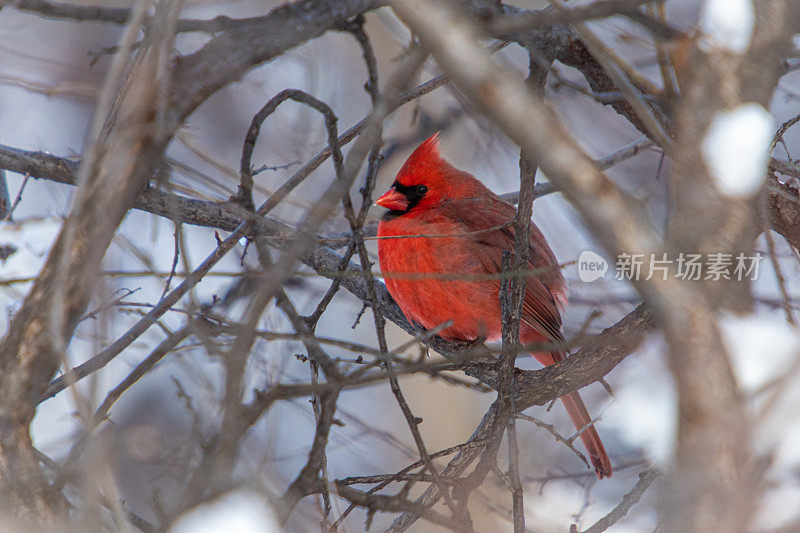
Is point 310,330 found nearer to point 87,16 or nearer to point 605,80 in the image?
point 87,16

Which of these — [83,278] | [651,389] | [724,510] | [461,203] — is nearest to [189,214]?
[461,203]

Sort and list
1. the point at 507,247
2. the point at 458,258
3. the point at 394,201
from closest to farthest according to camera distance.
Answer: the point at 458,258 < the point at 507,247 < the point at 394,201

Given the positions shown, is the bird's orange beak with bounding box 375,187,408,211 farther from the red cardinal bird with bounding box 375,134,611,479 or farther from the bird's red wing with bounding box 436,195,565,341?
the bird's red wing with bounding box 436,195,565,341

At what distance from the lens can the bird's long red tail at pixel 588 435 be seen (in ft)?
10.8

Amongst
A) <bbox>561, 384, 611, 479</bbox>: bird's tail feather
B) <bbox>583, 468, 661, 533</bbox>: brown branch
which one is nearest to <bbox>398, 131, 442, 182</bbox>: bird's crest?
<bbox>561, 384, 611, 479</bbox>: bird's tail feather

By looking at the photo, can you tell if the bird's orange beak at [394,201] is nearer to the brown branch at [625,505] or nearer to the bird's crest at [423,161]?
the bird's crest at [423,161]

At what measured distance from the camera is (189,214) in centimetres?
300

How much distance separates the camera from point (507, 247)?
Result: 3.47 m

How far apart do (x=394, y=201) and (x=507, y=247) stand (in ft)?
1.84

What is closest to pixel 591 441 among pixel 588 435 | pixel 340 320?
pixel 588 435

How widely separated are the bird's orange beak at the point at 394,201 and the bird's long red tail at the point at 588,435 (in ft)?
2.96

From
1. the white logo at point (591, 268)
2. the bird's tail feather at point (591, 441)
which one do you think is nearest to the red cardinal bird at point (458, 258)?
the bird's tail feather at point (591, 441)

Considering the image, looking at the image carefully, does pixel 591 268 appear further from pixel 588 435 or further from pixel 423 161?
pixel 423 161

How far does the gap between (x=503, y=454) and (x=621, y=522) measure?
2.10m
